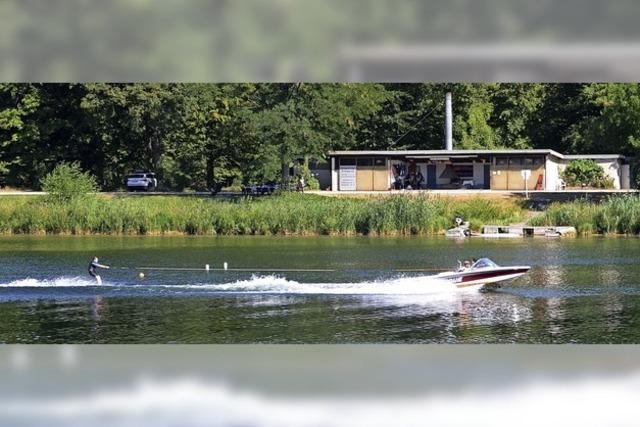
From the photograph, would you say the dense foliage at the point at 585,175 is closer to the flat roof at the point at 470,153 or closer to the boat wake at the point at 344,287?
the flat roof at the point at 470,153

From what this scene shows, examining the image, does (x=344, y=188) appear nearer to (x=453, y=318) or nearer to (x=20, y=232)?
(x=20, y=232)

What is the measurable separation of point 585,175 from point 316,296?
77.0ft

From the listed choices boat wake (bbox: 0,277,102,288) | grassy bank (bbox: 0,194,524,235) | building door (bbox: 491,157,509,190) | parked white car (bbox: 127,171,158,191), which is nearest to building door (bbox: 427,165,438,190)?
building door (bbox: 491,157,509,190)

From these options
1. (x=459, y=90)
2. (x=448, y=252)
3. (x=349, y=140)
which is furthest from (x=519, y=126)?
(x=448, y=252)

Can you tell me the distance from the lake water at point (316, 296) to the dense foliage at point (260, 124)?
37.1ft

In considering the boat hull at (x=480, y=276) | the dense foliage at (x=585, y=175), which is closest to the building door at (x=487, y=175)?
the dense foliage at (x=585, y=175)

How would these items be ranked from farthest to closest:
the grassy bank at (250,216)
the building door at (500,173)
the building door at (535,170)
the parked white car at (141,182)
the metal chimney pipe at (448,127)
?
the parked white car at (141,182), the metal chimney pipe at (448,127), the building door at (500,173), the building door at (535,170), the grassy bank at (250,216)

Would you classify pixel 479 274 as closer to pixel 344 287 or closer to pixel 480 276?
pixel 480 276

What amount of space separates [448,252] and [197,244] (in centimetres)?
788

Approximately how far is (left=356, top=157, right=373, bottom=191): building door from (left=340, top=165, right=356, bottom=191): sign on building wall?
0.57 feet

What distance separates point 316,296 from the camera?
19031 millimetres

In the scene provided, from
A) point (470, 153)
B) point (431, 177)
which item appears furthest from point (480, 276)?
point (431, 177)

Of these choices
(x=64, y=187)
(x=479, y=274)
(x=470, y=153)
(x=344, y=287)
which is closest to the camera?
(x=479, y=274)

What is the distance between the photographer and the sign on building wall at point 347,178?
40.7 meters
